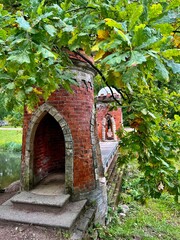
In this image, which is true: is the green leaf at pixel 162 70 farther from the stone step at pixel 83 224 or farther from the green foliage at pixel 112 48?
the stone step at pixel 83 224

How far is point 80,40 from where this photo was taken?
4.86ft

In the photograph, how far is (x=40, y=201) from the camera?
3.59 metres

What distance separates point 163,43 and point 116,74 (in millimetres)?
324

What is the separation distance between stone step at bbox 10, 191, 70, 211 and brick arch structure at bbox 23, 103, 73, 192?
29 centimetres

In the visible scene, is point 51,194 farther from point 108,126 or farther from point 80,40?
point 108,126

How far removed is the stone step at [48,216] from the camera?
124 inches

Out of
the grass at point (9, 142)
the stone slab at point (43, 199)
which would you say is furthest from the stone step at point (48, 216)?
the grass at point (9, 142)

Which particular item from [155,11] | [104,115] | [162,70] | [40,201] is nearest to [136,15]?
[155,11]

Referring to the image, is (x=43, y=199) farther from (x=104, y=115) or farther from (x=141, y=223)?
(x=104, y=115)

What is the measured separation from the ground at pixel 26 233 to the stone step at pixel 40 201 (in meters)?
0.38

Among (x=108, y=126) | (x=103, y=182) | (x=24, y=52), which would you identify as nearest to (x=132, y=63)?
(x=24, y=52)

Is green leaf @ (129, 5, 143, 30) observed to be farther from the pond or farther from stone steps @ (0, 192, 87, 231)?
the pond

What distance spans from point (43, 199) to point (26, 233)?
0.65 metres

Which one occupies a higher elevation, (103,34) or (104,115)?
(104,115)
